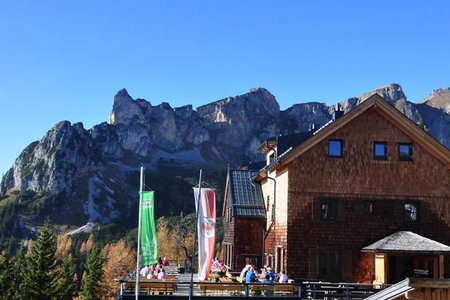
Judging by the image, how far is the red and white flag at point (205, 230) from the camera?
23062 millimetres

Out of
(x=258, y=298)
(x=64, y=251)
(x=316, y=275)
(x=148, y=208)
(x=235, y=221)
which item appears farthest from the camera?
(x=64, y=251)

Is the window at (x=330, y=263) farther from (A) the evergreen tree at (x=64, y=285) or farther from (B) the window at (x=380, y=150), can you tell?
(A) the evergreen tree at (x=64, y=285)

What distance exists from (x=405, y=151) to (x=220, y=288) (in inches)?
522

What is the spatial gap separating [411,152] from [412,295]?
13753 mm

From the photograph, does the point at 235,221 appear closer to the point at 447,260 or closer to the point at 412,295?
the point at 447,260

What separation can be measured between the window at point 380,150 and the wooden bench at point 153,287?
13.3 meters

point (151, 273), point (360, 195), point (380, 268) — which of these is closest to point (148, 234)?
point (151, 273)

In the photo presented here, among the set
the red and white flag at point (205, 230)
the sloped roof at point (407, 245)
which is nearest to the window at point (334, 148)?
the sloped roof at point (407, 245)

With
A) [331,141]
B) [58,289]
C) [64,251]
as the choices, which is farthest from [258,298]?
[64,251]

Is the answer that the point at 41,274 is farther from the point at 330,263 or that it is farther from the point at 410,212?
the point at 410,212

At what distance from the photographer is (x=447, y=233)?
3045 cm

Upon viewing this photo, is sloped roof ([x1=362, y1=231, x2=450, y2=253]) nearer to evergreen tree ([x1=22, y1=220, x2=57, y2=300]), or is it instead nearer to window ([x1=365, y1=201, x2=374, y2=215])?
window ([x1=365, y1=201, x2=374, y2=215])

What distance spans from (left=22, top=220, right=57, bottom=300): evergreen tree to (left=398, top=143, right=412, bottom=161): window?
44.9 metres

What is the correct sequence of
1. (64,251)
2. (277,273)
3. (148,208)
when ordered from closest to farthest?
(148,208) < (277,273) < (64,251)
